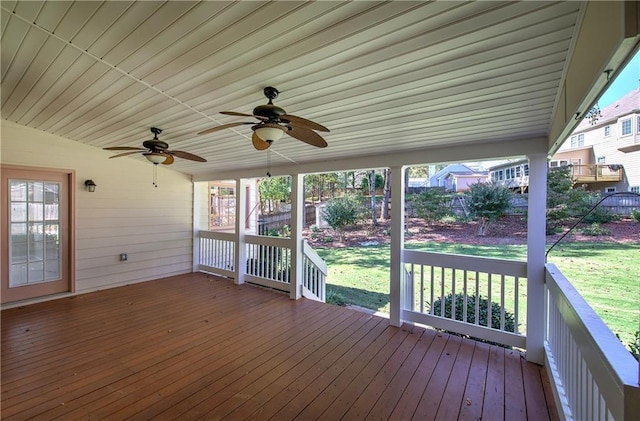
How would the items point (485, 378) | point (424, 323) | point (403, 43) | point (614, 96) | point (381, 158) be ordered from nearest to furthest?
point (614, 96)
point (403, 43)
point (485, 378)
point (424, 323)
point (381, 158)

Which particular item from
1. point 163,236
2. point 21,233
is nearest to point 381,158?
point 163,236

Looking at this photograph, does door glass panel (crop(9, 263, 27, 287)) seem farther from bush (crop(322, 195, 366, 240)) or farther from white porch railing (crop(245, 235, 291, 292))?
bush (crop(322, 195, 366, 240))

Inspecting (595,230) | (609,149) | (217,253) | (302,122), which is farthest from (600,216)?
(217,253)

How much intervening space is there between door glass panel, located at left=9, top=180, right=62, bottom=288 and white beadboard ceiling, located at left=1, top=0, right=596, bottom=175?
5.20 ft

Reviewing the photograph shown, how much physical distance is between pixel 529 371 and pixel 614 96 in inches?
104

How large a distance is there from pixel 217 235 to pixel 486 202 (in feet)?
17.0

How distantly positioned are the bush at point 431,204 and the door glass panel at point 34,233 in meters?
6.30

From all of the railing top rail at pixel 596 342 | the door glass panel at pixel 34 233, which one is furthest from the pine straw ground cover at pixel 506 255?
the door glass panel at pixel 34 233

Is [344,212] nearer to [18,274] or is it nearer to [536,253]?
[536,253]

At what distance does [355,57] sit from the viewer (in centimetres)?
179

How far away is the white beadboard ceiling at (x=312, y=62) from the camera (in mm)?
1455

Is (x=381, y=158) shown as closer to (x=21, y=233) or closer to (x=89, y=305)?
(x=89, y=305)

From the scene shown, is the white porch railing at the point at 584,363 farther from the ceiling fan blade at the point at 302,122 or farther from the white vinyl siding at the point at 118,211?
the white vinyl siding at the point at 118,211

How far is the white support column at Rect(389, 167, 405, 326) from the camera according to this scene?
3.67 m
